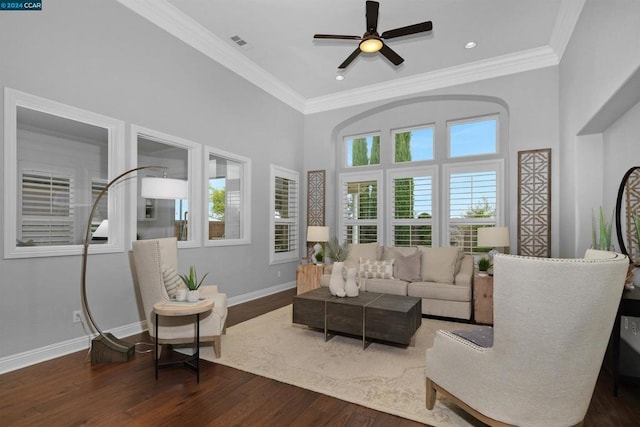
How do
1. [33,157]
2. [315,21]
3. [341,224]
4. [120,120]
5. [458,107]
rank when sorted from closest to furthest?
[33,157] < [120,120] < [315,21] < [458,107] < [341,224]

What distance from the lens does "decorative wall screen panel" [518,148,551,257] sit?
496 cm

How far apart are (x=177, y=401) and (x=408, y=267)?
3444 millimetres

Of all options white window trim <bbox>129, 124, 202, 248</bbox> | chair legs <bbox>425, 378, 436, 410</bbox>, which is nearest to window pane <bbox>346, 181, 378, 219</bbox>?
white window trim <bbox>129, 124, 202, 248</bbox>

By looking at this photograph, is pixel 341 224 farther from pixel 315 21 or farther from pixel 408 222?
pixel 315 21

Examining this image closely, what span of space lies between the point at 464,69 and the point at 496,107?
86cm

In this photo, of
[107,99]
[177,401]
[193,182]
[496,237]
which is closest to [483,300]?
[496,237]

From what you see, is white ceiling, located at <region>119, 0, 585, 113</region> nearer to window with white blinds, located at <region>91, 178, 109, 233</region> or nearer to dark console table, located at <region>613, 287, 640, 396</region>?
window with white blinds, located at <region>91, 178, 109, 233</region>

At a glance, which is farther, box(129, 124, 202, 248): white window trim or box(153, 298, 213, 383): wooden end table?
box(129, 124, 202, 248): white window trim

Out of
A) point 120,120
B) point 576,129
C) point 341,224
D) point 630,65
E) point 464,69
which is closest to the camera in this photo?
point 630,65

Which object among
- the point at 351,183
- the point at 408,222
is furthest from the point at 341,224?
the point at 408,222

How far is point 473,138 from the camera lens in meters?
5.89

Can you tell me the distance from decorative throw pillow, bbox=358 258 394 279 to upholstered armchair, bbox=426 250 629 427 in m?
3.01

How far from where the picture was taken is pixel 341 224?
22.5 feet

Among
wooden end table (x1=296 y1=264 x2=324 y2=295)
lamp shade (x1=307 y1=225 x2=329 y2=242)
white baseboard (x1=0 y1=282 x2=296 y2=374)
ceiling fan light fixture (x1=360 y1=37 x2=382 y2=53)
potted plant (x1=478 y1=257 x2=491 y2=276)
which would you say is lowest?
white baseboard (x1=0 y1=282 x2=296 y2=374)
